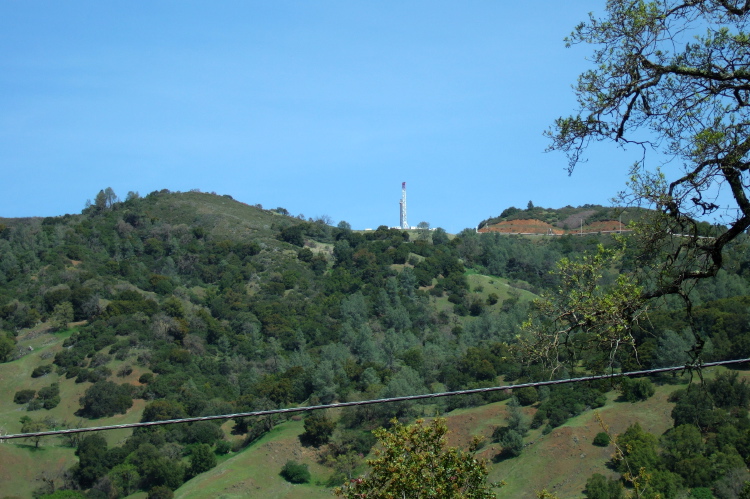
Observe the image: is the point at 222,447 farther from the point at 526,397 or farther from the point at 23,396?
the point at 526,397

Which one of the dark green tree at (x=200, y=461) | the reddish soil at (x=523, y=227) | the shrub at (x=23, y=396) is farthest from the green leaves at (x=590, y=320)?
the reddish soil at (x=523, y=227)

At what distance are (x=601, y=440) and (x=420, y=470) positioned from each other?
1018 inches

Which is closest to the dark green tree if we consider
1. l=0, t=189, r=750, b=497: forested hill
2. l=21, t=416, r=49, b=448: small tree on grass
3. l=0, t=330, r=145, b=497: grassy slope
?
l=0, t=189, r=750, b=497: forested hill

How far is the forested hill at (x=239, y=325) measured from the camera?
4388cm

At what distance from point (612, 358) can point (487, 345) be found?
2123 inches

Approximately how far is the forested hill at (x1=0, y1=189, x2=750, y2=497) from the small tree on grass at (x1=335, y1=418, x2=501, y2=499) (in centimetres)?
2163

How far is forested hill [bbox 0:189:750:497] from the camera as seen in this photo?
144 feet

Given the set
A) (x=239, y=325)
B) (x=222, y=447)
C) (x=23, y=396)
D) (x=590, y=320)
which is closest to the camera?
(x=590, y=320)

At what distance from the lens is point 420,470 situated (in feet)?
36.1

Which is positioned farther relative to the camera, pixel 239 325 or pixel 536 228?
pixel 536 228

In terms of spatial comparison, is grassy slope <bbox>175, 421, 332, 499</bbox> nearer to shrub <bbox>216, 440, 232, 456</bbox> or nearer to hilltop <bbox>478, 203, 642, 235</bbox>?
shrub <bbox>216, 440, 232, 456</bbox>

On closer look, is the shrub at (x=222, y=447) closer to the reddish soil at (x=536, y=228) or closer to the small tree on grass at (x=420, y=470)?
the small tree on grass at (x=420, y=470)

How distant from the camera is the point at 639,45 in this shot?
678 centimetres

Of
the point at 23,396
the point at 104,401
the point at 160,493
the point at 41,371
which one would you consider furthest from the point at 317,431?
the point at 41,371
